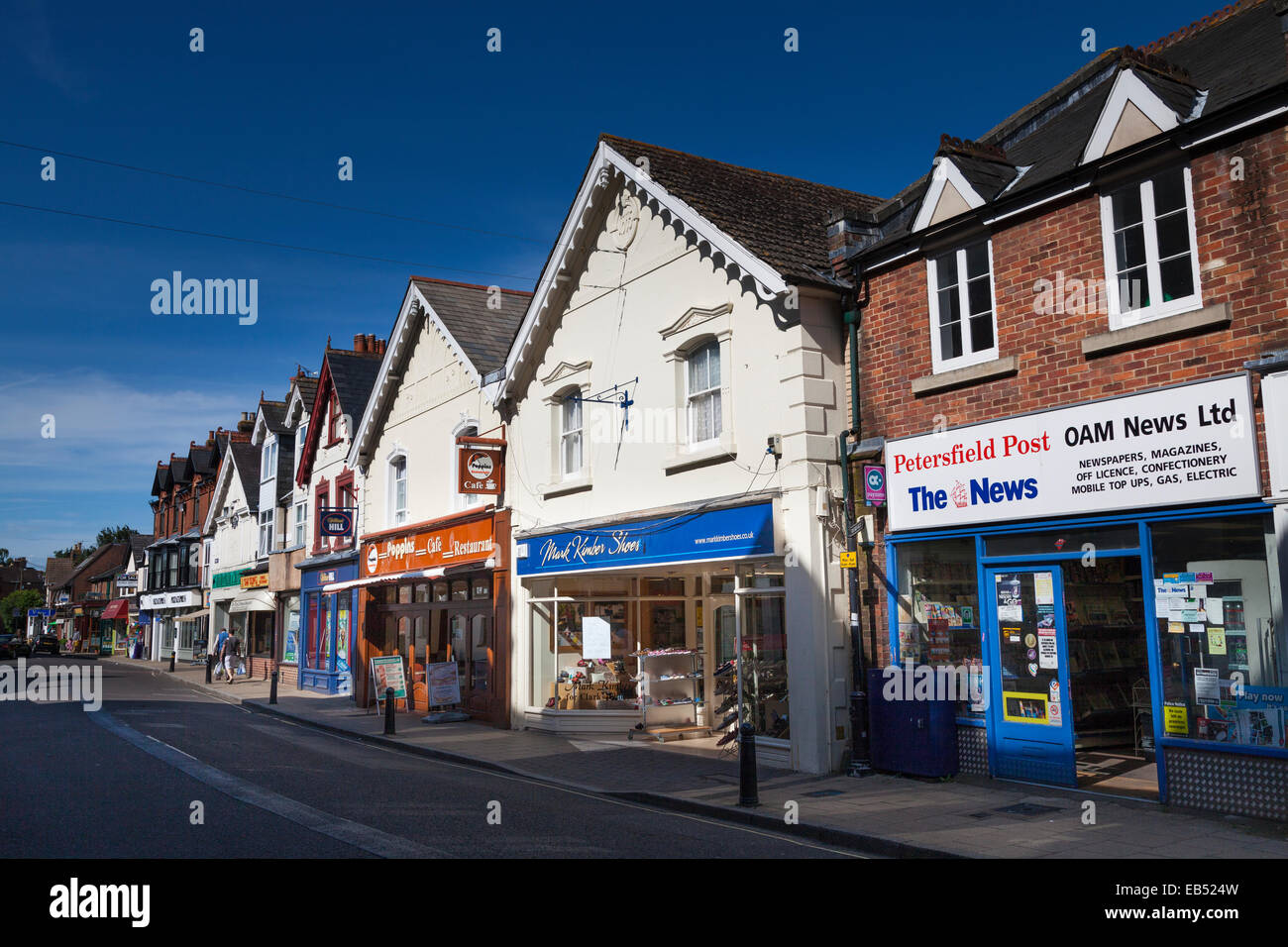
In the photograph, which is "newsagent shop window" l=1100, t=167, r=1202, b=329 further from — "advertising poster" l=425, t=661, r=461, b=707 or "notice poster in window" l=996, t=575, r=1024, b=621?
"advertising poster" l=425, t=661, r=461, b=707

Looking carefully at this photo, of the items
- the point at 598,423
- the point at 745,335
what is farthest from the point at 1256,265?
the point at 598,423

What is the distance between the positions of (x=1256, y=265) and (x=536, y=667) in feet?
42.3

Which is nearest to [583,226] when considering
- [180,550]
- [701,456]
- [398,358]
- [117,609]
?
[701,456]

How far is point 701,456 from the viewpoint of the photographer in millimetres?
14141

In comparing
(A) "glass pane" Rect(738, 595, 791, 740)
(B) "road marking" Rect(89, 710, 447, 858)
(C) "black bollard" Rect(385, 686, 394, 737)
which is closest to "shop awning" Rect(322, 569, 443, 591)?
(C) "black bollard" Rect(385, 686, 394, 737)

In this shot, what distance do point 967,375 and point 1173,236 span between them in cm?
251

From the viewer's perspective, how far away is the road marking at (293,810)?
25.8 ft

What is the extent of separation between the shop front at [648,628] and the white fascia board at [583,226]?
313cm

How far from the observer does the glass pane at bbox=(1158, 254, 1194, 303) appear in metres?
9.34

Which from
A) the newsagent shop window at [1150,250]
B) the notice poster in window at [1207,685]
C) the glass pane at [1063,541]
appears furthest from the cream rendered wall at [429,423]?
the notice poster in window at [1207,685]

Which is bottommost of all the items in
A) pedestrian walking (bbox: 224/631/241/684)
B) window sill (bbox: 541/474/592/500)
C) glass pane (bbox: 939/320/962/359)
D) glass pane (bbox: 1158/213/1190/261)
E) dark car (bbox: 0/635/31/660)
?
dark car (bbox: 0/635/31/660)

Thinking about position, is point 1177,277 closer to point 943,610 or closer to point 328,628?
point 943,610

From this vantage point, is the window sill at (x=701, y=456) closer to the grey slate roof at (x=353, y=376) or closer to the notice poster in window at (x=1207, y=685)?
the notice poster in window at (x=1207, y=685)

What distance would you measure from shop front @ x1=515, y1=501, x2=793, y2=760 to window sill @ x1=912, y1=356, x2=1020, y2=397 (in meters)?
3.10
